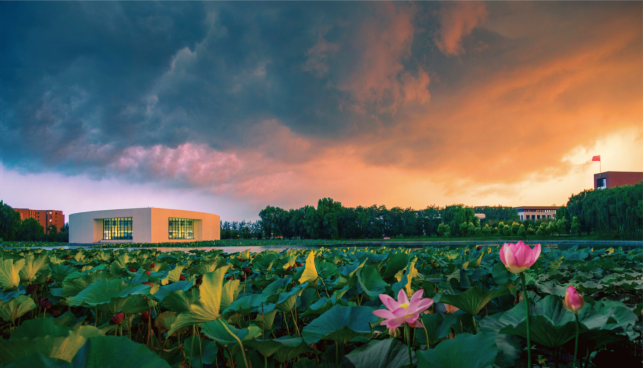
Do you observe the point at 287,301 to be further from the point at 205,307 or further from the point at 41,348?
the point at 41,348

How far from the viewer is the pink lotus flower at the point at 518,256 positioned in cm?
72

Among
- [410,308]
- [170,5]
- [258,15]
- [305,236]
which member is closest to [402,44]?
[258,15]

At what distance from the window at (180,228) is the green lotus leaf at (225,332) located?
49732mm

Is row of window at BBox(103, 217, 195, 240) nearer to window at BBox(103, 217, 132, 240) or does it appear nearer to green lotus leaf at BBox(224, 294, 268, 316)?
window at BBox(103, 217, 132, 240)

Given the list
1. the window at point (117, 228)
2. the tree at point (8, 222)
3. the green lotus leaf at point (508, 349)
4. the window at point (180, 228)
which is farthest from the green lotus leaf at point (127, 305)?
the tree at point (8, 222)

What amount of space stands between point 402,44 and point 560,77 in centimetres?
1469

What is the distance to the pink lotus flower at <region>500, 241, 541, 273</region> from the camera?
72 cm

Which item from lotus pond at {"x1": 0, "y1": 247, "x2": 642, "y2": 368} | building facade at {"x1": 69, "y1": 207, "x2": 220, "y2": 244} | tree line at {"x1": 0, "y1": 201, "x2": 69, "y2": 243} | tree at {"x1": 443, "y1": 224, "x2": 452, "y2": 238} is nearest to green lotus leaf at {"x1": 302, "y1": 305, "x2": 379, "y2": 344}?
lotus pond at {"x1": 0, "y1": 247, "x2": 642, "y2": 368}

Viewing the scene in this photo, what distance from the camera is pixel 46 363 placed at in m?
0.41

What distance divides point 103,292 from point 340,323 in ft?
2.85

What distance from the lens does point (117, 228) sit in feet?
144

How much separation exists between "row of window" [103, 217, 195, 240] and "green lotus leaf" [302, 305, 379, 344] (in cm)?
4975

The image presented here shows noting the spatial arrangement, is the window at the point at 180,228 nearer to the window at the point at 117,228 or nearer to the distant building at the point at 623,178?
the window at the point at 117,228

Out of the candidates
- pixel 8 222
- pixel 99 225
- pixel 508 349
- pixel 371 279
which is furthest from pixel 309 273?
pixel 8 222
